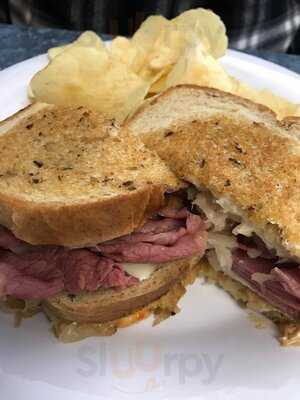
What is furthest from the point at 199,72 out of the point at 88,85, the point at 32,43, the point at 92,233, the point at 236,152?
the point at 32,43

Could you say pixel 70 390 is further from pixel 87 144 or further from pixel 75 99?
pixel 75 99

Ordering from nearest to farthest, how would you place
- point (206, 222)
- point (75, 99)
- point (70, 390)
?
1. point (70, 390)
2. point (206, 222)
3. point (75, 99)

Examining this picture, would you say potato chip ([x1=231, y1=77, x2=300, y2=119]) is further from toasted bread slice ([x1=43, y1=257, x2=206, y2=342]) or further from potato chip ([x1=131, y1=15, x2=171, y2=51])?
toasted bread slice ([x1=43, y1=257, x2=206, y2=342])

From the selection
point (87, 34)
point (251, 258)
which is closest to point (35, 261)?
point (251, 258)

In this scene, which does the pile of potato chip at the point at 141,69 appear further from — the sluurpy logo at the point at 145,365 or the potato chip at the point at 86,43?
the sluurpy logo at the point at 145,365

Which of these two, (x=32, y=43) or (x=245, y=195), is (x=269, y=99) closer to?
(x=245, y=195)
